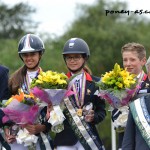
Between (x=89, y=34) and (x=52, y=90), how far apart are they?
106 feet

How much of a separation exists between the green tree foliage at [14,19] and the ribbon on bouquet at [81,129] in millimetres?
40419

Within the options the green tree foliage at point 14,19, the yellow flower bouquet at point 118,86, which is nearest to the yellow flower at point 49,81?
the yellow flower bouquet at point 118,86

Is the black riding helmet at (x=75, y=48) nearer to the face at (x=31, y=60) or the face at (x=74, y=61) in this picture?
the face at (x=74, y=61)

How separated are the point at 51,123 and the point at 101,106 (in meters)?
0.85

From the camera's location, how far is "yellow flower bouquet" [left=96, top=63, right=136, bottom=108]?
348 inches

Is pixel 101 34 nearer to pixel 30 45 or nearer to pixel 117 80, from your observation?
pixel 30 45

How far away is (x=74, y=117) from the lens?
938 centimetres

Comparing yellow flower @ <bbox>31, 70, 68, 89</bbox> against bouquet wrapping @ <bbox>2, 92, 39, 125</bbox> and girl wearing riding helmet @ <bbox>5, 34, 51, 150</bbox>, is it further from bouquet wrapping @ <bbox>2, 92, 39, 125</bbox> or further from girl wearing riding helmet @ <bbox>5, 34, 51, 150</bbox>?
girl wearing riding helmet @ <bbox>5, 34, 51, 150</bbox>

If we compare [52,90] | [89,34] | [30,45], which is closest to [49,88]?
[52,90]

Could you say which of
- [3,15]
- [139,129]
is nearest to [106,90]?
[139,129]

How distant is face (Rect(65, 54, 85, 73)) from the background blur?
919 inches

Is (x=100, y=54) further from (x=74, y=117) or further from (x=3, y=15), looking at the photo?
(x=74, y=117)

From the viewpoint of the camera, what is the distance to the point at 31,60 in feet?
32.1

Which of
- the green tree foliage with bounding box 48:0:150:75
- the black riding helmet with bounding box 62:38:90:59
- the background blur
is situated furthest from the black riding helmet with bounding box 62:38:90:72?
the green tree foliage with bounding box 48:0:150:75
